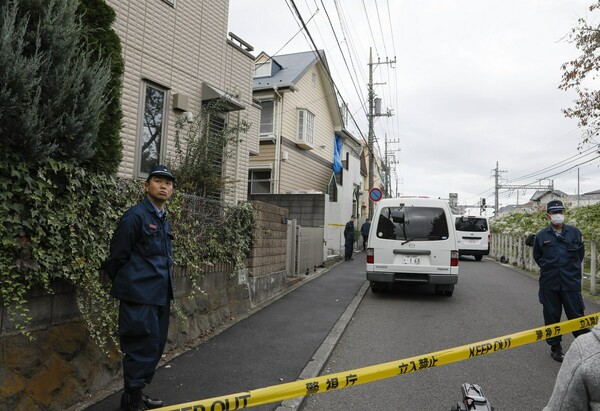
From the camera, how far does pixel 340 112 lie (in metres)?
24.0

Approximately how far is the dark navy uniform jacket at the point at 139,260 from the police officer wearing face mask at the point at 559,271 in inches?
180

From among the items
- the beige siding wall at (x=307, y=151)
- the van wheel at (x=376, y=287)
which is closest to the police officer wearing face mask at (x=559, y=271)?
the van wheel at (x=376, y=287)

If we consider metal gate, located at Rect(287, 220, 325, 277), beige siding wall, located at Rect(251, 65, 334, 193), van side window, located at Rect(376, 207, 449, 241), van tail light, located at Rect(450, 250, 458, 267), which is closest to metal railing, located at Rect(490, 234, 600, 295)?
van tail light, located at Rect(450, 250, 458, 267)

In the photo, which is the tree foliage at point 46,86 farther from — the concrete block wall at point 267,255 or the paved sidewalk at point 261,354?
the concrete block wall at point 267,255

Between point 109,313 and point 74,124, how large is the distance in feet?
5.56

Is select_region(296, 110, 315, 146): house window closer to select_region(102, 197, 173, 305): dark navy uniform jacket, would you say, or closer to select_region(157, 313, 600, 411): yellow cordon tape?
select_region(102, 197, 173, 305): dark navy uniform jacket

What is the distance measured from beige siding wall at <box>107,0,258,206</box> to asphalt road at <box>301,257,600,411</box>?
14.8 ft

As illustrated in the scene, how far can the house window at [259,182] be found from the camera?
18534 millimetres

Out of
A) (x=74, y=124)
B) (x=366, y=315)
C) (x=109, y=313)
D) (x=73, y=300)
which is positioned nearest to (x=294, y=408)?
(x=109, y=313)

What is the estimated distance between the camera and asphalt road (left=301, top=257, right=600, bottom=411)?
388 centimetres

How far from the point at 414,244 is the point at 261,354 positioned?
4597mm

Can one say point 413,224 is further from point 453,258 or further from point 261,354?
point 261,354

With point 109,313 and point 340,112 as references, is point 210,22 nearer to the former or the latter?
point 109,313

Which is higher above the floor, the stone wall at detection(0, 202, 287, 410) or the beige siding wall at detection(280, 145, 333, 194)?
the beige siding wall at detection(280, 145, 333, 194)
